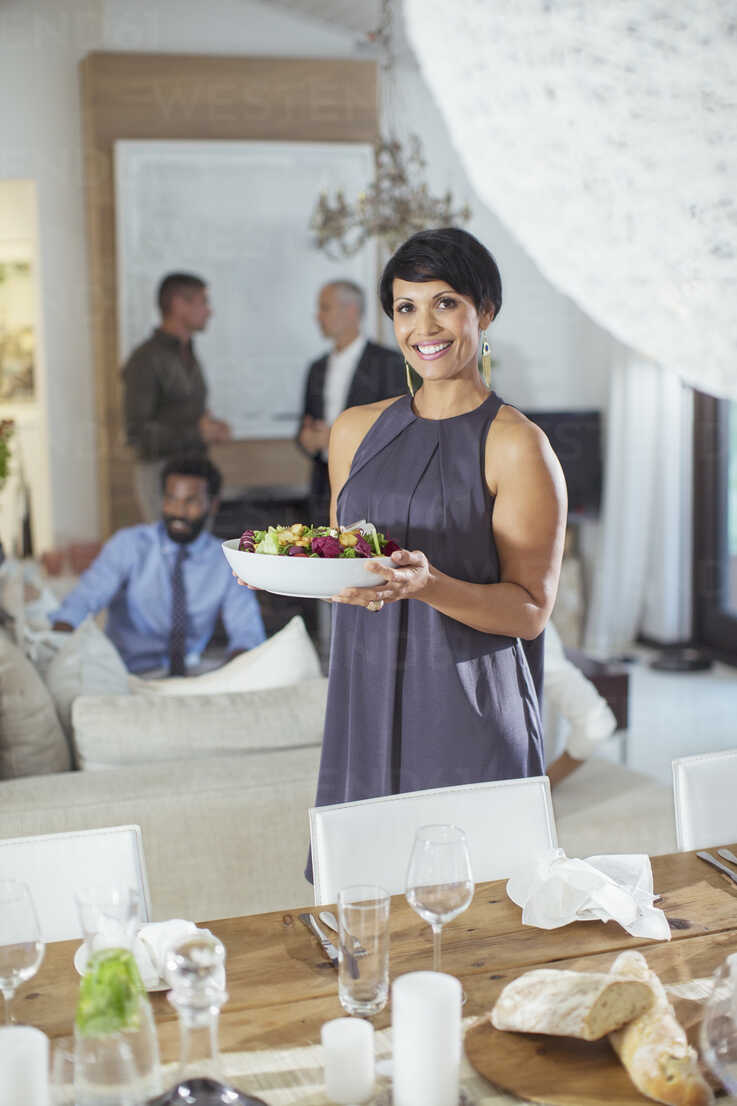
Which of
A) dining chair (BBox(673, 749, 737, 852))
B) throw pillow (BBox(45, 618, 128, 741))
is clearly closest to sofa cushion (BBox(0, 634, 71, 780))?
throw pillow (BBox(45, 618, 128, 741))

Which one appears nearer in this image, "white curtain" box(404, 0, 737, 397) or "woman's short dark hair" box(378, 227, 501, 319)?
"white curtain" box(404, 0, 737, 397)

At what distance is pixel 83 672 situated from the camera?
209cm

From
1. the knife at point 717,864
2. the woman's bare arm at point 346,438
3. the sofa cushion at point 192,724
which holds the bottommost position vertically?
the sofa cushion at point 192,724

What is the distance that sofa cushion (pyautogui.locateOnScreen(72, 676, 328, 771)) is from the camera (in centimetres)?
190

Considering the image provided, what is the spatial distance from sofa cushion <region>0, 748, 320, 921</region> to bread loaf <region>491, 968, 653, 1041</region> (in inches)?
35.9

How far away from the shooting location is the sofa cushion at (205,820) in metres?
1.78

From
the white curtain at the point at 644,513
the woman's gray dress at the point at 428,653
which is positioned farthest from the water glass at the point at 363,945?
the white curtain at the point at 644,513

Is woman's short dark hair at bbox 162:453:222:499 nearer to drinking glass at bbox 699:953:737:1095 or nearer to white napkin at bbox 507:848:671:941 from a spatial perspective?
white napkin at bbox 507:848:671:941

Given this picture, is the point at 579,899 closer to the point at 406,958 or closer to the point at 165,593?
the point at 406,958

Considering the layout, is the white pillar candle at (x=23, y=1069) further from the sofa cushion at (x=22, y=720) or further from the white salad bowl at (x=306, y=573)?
the sofa cushion at (x=22, y=720)

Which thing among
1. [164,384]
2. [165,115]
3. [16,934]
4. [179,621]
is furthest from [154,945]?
[165,115]

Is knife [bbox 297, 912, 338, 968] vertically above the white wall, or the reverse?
the white wall

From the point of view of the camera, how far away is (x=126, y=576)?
10.6ft

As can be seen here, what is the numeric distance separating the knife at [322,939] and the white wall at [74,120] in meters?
3.52
